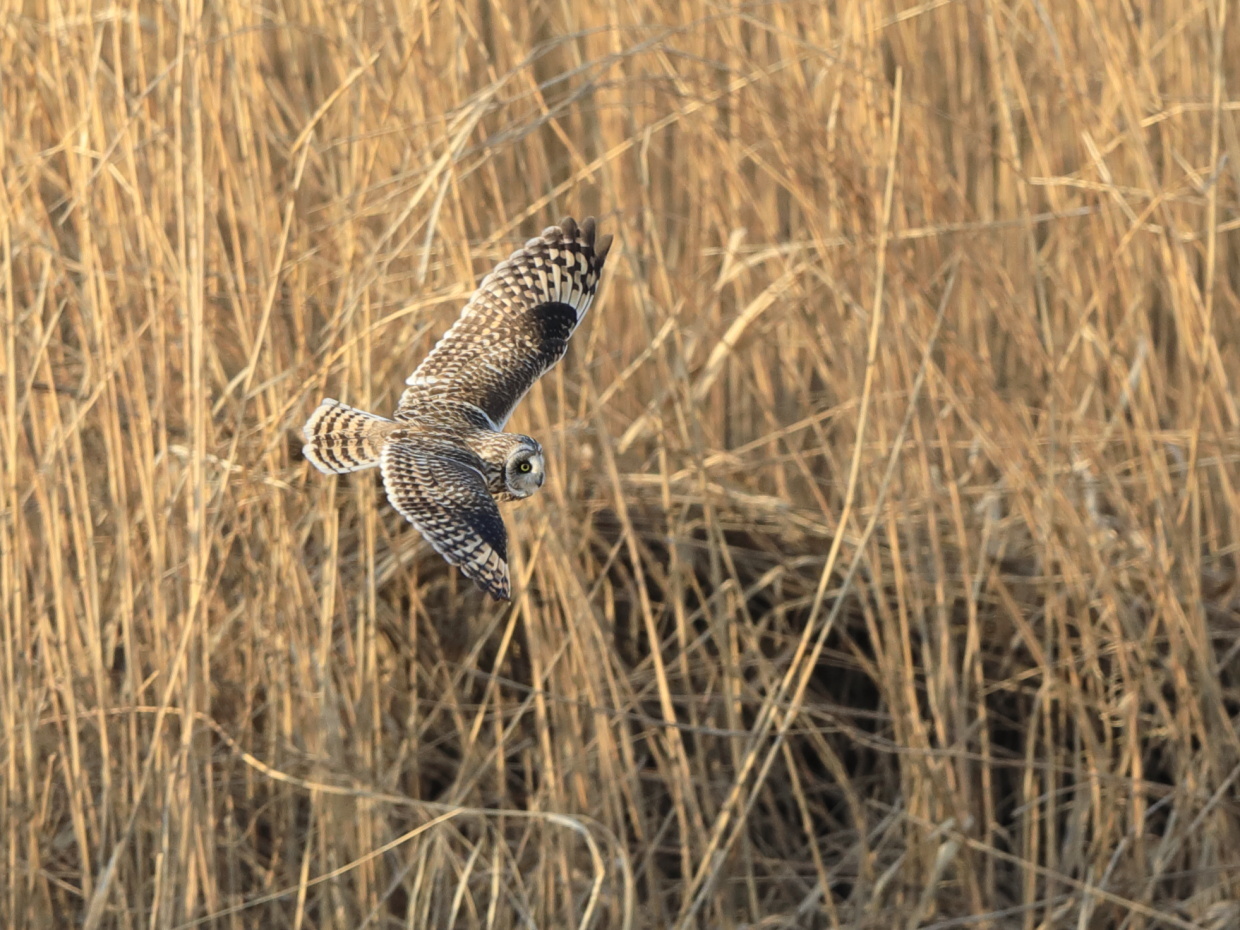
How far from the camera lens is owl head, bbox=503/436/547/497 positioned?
57.2 inches

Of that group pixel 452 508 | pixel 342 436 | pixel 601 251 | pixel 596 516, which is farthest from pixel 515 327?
pixel 596 516

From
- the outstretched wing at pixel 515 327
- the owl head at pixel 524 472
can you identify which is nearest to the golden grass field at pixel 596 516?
the outstretched wing at pixel 515 327

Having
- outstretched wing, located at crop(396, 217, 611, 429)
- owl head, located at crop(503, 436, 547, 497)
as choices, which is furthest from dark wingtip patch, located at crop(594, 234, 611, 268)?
owl head, located at crop(503, 436, 547, 497)

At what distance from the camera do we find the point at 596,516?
2.49 meters

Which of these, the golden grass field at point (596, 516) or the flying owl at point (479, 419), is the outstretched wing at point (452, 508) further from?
the golden grass field at point (596, 516)

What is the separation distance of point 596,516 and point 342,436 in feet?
3.34

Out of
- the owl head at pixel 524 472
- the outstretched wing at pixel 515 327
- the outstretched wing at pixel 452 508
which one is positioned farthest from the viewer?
the outstretched wing at pixel 515 327

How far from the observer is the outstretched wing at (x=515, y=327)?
168 cm

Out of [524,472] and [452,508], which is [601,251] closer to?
[524,472]

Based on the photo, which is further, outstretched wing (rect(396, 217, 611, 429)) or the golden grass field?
the golden grass field

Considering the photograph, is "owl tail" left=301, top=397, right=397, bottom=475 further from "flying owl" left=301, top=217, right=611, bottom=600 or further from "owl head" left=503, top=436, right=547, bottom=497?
"owl head" left=503, top=436, right=547, bottom=497

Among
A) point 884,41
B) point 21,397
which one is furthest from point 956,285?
point 21,397

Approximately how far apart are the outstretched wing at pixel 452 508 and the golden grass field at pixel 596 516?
0.32 m

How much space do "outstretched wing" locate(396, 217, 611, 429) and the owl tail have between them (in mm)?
94
